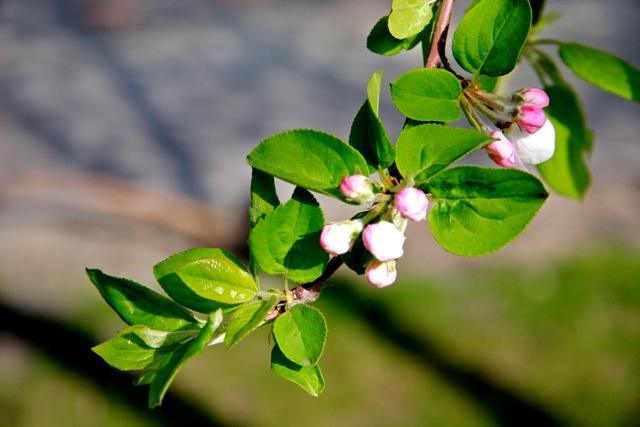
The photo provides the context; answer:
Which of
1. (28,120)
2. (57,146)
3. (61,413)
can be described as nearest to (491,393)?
(61,413)

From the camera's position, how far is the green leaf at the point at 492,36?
572mm

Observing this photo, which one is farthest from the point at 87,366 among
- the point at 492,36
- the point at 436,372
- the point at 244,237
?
the point at 492,36

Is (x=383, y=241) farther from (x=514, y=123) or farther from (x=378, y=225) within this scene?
(x=514, y=123)

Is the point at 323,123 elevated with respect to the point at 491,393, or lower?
elevated

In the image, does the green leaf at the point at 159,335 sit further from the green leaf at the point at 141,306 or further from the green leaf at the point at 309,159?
the green leaf at the point at 309,159

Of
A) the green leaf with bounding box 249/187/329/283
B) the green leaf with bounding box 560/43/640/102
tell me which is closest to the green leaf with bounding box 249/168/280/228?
the green leaf with bounding box 249/187/329/283

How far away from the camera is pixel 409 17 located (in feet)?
2.03

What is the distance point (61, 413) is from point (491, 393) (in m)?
1.34

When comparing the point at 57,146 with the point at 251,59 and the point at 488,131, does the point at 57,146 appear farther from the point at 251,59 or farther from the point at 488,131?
the point at 488,131

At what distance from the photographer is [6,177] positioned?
3381 mm

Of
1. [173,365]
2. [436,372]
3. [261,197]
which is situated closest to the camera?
[173,365]

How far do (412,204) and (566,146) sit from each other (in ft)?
1.41

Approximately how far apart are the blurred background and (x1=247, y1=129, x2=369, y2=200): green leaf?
210 centimetres

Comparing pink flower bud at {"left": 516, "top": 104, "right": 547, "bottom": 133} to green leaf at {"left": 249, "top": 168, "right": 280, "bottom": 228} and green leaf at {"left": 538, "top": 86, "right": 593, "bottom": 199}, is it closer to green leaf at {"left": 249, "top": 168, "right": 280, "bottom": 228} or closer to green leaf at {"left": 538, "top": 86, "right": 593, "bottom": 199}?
green leaf at {"left": 249, "top": 168, "right": 280, "bottom": 228}
